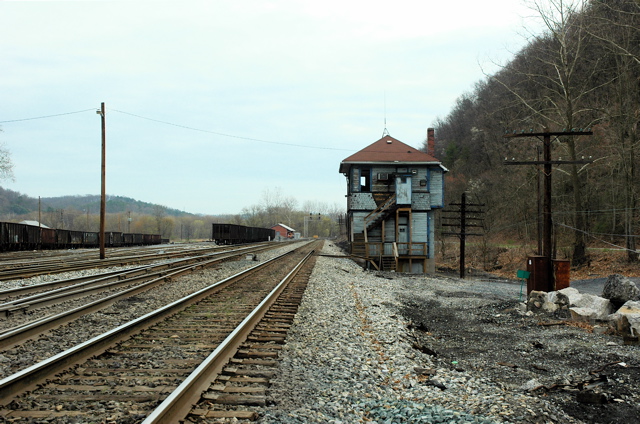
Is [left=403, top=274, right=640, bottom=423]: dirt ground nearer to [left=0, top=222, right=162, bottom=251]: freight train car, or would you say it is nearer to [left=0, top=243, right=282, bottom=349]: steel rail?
[left=0, top=243, right=282, bottom=349]: steel rail

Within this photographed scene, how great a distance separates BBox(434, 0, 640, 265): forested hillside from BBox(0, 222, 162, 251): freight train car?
33.7m

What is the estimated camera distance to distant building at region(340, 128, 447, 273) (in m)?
30.2

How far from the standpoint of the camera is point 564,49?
2583 centimetres

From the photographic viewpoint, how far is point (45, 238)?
4041cm

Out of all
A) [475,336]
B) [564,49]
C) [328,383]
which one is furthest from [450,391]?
[564,49]

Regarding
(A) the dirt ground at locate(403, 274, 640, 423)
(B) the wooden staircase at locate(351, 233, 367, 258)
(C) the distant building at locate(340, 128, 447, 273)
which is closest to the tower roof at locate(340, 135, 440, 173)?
(C) the distant building at locate(340, 128, 447, 273)

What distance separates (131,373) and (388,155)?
2791 cm

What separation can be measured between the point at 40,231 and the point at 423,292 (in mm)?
35879

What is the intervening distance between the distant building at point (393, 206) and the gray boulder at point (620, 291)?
724 inches

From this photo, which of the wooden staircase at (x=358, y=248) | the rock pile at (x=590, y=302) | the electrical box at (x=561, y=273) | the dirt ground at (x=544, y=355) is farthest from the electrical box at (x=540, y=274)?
the wooden staircase at (x=358, y=248)

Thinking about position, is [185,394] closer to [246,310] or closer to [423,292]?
[246,310]

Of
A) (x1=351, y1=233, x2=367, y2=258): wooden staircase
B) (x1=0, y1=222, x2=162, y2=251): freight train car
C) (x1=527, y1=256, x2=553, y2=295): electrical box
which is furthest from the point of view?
(x1=0, y1=222, x2=162, y2=251): freight train car

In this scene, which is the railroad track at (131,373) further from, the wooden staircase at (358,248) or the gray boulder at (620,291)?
the wooden staircase at (358,248)

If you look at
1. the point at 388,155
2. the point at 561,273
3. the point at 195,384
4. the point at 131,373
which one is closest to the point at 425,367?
the point at 195,384
